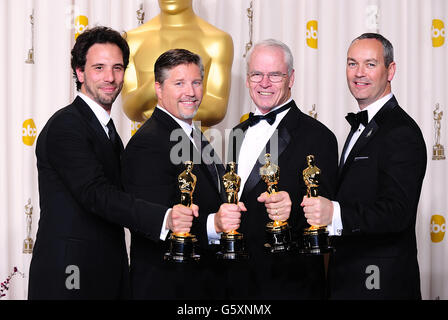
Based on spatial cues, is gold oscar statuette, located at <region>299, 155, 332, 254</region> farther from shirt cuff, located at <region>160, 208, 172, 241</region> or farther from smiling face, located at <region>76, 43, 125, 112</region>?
smiling face, located at <region>76, 43, 125, 112</region>

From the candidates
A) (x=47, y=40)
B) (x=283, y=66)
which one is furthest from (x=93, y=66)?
(x=47, y=40)

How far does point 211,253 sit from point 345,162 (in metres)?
0.51

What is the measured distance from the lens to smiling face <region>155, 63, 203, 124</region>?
1945 millimetres

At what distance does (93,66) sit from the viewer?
1.97 m

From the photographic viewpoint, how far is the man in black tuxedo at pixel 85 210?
175 centimetres

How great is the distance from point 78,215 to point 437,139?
2084 millimetres

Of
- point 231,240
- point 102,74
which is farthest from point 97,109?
point 231,240

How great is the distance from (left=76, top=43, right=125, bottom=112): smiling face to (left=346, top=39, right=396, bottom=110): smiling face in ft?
2.53

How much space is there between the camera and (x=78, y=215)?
185cm

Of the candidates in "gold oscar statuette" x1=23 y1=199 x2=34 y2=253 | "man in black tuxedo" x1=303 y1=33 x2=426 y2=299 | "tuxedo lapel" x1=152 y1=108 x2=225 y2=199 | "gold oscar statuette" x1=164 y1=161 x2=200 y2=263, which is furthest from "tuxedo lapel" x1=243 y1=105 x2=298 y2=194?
"gold oscar statuette" x1=23 y1=199 x2=34 y2=253

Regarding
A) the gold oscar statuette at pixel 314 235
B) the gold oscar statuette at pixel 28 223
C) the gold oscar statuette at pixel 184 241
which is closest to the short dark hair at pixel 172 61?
the gold oscar statuette at pixel 184 241

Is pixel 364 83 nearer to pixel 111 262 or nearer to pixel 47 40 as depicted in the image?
pixel 111 262

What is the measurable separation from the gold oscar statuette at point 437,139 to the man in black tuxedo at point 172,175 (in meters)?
1.66

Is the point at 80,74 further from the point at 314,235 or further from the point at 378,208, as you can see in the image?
the point at 378,208
